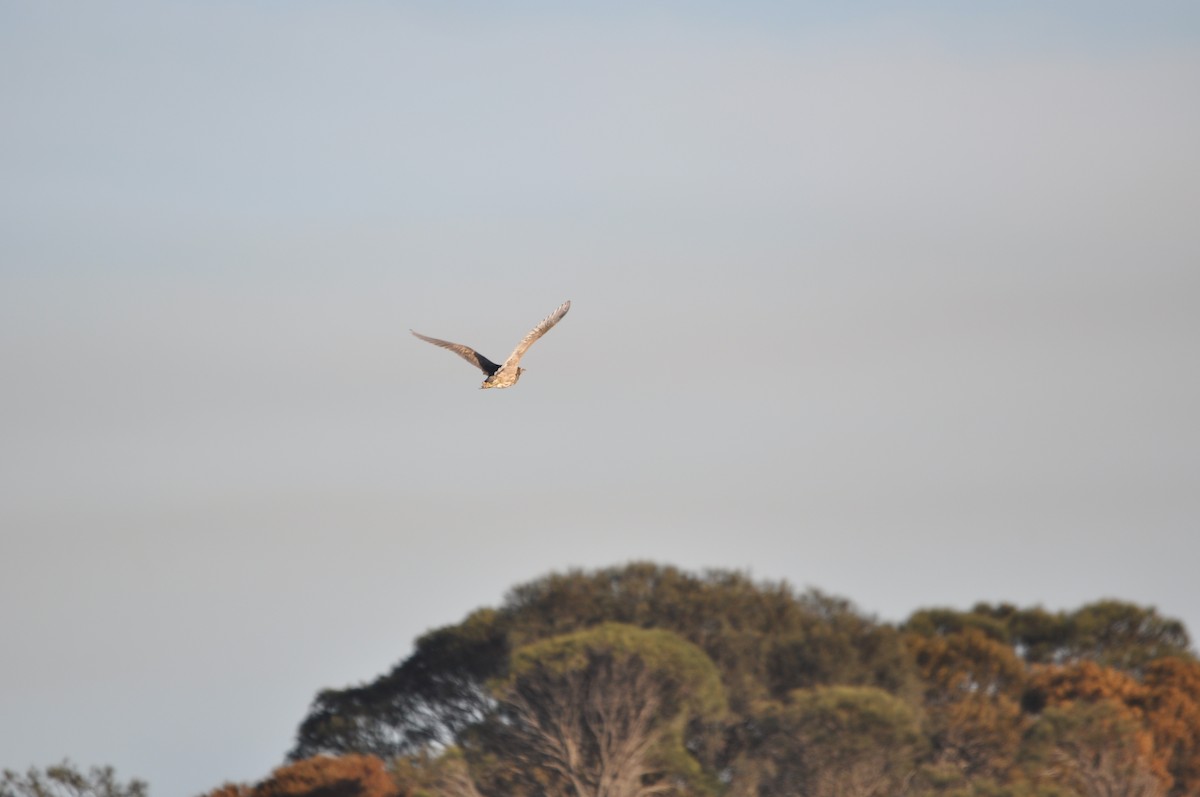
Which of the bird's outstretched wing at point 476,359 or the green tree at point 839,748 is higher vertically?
the bird's outstretched wing at point 476,359

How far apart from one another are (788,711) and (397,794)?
10858 mm

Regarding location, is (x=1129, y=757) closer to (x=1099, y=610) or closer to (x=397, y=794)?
(x=397, y=794)

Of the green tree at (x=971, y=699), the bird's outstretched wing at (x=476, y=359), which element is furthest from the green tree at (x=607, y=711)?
the bird's outstretched wing at (x=476, y=359)

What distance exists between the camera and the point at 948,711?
59406 mm

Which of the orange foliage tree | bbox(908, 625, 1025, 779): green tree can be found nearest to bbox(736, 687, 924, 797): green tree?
bbox(908, 625, 1025, 779): green tree

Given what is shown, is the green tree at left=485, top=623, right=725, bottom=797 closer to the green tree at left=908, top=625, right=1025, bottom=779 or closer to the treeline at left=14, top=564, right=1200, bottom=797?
the treeline at left=14, top=564, right=1200, bottom=797

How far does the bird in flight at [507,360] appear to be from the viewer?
28469mm

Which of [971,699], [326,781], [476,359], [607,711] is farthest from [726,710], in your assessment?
[476,359]

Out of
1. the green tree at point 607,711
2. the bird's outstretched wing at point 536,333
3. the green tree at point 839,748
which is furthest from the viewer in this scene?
the green tree at point 607,711

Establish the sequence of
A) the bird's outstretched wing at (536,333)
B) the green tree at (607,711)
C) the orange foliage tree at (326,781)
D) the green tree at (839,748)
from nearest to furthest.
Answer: the bird's outstretched wing at (536,333)
the green tree at (839,748)
the green tree at (607,711)
the orange foliage tree at (326,781)

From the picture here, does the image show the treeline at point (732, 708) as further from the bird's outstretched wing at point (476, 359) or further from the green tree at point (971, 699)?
the bird's outstretched wing at point (476, 359)

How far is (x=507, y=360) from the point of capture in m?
28.8

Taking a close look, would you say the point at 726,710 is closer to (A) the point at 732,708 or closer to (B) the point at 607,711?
(A) the point at 732,708

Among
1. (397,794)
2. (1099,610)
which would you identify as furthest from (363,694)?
(1099,610)
